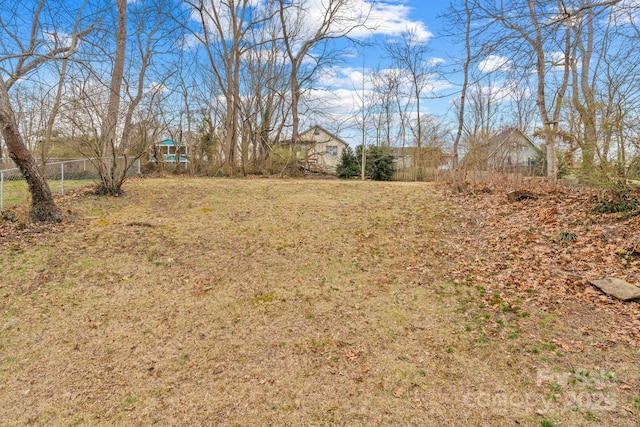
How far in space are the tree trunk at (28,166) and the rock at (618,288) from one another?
8009 millimetres

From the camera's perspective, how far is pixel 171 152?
15.4 metres

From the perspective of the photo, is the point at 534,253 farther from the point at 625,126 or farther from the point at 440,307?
the point at 625,126

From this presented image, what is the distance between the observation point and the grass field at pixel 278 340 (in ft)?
7.92

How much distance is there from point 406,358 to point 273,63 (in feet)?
54.1

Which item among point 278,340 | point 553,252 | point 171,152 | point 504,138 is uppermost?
point 171,152

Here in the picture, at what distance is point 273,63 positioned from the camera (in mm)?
16641

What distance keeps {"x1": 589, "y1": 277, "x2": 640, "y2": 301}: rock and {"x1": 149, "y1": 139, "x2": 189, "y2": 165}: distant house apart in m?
14.7

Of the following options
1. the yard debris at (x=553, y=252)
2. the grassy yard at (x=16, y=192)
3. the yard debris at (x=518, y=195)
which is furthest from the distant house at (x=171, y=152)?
the yard debris at (x=518, y=195)

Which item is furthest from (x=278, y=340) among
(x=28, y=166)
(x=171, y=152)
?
(x=171, y=152)

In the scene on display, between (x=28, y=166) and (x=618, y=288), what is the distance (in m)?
8.41

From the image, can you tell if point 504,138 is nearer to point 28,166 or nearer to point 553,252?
point 553,252

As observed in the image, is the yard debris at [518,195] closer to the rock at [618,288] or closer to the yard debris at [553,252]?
the yard debris at [553,252]

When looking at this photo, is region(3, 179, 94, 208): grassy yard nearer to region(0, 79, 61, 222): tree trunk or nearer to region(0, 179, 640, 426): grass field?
region(0, 79, 61, 222): tree trunk

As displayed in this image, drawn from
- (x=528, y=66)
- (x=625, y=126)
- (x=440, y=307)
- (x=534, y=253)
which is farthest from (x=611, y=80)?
(x=440, y=307)
